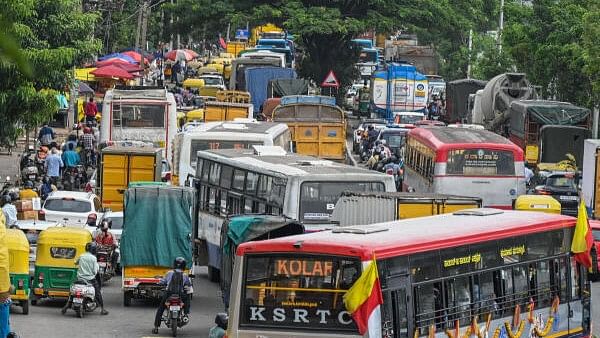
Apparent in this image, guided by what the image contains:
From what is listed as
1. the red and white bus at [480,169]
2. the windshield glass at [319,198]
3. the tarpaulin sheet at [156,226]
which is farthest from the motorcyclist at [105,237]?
the red and white bus at [480,169]

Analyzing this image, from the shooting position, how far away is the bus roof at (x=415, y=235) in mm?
12750

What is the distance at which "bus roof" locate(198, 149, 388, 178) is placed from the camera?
24.1 metres

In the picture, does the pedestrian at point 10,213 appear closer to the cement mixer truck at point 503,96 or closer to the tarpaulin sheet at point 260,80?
the cement mixer truck at point 503,96

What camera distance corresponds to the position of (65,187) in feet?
124

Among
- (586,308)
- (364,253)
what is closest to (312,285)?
(364,253)

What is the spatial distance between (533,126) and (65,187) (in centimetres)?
1458

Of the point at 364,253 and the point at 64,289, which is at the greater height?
the point at 364,253

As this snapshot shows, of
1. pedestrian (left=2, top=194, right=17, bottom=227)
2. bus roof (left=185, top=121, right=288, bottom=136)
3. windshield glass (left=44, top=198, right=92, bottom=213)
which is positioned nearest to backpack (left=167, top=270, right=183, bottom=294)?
pedestrian (left=2, top=194, right=17, bottom=227)

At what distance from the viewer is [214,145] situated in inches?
1282

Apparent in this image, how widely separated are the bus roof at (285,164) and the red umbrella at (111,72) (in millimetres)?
27411

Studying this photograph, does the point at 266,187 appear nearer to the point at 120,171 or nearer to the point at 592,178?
the point at 120,171

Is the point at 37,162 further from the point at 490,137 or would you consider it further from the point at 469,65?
the point at 469,65

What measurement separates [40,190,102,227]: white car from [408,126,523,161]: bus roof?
8.08 metres

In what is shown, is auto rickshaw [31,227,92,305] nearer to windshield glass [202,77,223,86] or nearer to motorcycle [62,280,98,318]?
motorcycle [62,280,98,318]
